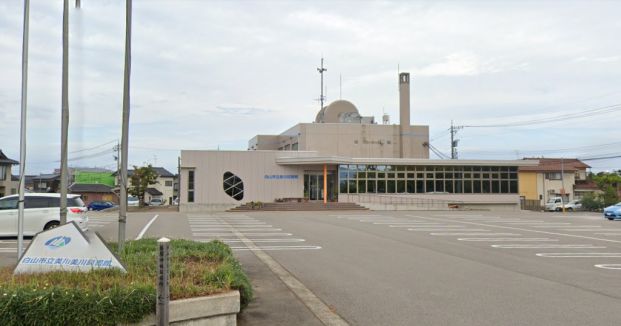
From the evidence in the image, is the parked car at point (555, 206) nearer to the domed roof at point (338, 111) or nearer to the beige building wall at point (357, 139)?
the beige building wall at point (357, 139)

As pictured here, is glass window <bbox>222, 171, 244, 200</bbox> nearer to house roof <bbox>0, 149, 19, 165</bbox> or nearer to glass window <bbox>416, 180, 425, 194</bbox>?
glass window <bbox>416, 180, 425, 194</bbox>

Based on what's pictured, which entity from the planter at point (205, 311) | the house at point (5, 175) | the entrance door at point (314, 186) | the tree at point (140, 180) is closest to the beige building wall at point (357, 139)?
the entrance door at point (314, 186)

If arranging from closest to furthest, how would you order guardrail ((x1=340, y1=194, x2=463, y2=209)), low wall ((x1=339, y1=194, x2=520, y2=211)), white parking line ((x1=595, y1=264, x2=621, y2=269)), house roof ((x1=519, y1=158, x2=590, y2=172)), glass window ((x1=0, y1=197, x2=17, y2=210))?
white parking line ((x1=595, y1=264, x2=621, y2=269)) → glass window ((x1=0, y1=197, x2=17, y2=210)) → low wall ((x1=339, y1=194, x2=520, y2=211)) → guardrail ((x1=340, y1=194, x2=463, y2=209)) → house roof ((x1=519, y1=158, x2=590, y2=172))

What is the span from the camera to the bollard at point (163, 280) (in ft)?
14.9

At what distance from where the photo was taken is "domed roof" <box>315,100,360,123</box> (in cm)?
5662

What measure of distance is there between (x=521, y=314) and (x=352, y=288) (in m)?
2.72

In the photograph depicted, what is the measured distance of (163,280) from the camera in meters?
4.58

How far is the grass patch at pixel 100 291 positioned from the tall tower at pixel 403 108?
4847 centimetres

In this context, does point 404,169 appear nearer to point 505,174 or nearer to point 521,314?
point 505,174

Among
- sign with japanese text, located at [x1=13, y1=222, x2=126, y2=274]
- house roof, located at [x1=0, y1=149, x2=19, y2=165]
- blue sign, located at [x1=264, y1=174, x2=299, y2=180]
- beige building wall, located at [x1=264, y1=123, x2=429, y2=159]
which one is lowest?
sign with japanese text, located at [x1=13, y1=222, x2=126, y2=274]

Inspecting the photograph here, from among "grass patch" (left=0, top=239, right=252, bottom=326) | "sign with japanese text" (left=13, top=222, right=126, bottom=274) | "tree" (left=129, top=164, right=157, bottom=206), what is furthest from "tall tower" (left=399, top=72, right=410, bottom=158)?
"sign with japanese text" (left=13, top=222, right=126, bottom=274)

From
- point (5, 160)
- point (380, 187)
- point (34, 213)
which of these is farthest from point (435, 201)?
point (5, 160)

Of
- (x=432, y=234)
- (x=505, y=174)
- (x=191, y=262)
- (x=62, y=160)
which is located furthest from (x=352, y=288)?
(x=505, y=174)

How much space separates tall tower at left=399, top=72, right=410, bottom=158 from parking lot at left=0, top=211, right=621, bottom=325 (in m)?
37.3
